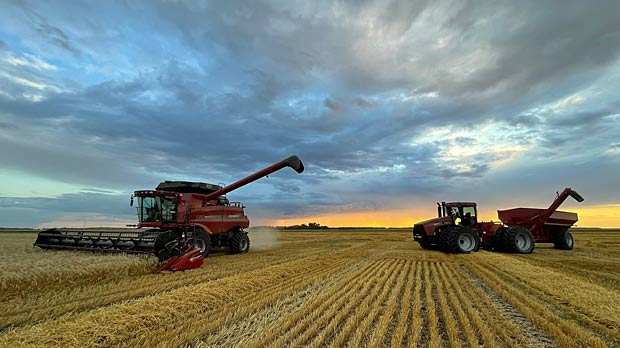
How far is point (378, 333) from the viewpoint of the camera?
452 cm

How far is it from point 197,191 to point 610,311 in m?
14.4

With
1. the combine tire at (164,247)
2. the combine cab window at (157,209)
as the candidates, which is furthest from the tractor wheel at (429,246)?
the combine tire at (164,247)

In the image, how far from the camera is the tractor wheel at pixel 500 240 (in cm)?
1720

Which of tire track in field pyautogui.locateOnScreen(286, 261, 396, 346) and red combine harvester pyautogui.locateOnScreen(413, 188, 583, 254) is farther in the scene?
red combine harvester pyautogui.locateOnScreen(413, 188, 583, 254)

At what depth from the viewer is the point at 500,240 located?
17297 millimetres

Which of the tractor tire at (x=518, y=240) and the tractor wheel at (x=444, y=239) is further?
the tractor tire at (x=518, y=240)

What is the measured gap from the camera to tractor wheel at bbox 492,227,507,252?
17.2 meters

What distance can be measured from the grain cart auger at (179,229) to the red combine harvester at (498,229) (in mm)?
7439

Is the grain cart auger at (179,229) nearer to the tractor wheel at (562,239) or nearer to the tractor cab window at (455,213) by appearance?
the tractor cab window at (455,213)

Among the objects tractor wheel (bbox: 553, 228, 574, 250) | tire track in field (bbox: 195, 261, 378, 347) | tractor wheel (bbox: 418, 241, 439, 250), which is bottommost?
tire track in field (bbox: 195, 261, 378, 347)

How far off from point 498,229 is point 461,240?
8.52ft

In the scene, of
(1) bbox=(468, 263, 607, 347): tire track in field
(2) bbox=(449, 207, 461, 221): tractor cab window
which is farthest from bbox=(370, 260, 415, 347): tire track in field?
(2) bbox=(449, 207, 461, 221): tractor cab window

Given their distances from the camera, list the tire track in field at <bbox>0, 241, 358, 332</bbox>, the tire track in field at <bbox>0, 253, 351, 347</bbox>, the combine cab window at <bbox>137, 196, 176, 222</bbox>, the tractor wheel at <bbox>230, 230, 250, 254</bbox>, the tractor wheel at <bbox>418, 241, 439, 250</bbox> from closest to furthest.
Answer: the tire track in field at <bbox>0, 253, 351, 347</bbox>
the tire track in field at <bbox>0, 241, 358, 332</bbox>
the combine cab window at <bbox>137, 196, 176, 222</bbox>
the tractor wheel at <bbox>230, 230, 250, 254</bbox>
the tractor wheel at <bbox>418, 241, 439, 250</bbox>

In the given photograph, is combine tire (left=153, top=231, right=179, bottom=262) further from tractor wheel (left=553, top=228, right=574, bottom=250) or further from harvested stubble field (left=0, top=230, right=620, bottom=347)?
tractor wheel (left=553, top=228, right=574, bottom=250)
